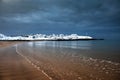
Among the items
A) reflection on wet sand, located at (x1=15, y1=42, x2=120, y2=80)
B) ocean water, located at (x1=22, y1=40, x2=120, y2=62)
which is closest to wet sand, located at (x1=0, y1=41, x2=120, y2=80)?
reflection on wet sand, located at (x1=15, y1=42, x2=120, y2=80)

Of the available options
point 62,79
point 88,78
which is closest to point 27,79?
point 62,79

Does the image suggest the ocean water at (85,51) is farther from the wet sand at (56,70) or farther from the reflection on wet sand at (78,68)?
the wet sand at (56,70)

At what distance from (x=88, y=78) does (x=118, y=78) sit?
2.59 metres

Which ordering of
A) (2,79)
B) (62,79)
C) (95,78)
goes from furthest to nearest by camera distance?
(95,78)
(62,79)
(2,79)

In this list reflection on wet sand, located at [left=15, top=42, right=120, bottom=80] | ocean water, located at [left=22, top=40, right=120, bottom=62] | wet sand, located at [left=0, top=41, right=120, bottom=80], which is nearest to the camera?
wet sand, located at [left=0, top=41, right=120, bottom=80]

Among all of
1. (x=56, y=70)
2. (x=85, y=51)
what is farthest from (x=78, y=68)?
(x=85, y=51)

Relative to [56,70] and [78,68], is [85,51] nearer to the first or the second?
[78,68]

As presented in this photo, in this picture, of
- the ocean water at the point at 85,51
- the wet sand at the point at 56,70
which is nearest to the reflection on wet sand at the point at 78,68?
the wet sand at the point at 56,70

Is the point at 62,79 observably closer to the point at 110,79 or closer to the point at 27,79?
the point at 27,79

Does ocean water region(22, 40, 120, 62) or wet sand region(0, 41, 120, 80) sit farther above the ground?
wet sand region(0, 41, 120, 80)

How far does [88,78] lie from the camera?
1402 cm

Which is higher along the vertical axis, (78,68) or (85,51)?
(78,68)

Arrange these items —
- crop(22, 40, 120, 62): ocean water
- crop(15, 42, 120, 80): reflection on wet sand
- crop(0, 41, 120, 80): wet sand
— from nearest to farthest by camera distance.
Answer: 1. crop(0, 41, 120, 80): wet sand
2. crop(15, 42, 120, 80): reflection on wet sand
3. crop(22, 40, 120, 62): ocean water

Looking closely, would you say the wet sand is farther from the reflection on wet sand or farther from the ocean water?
the ocean water
